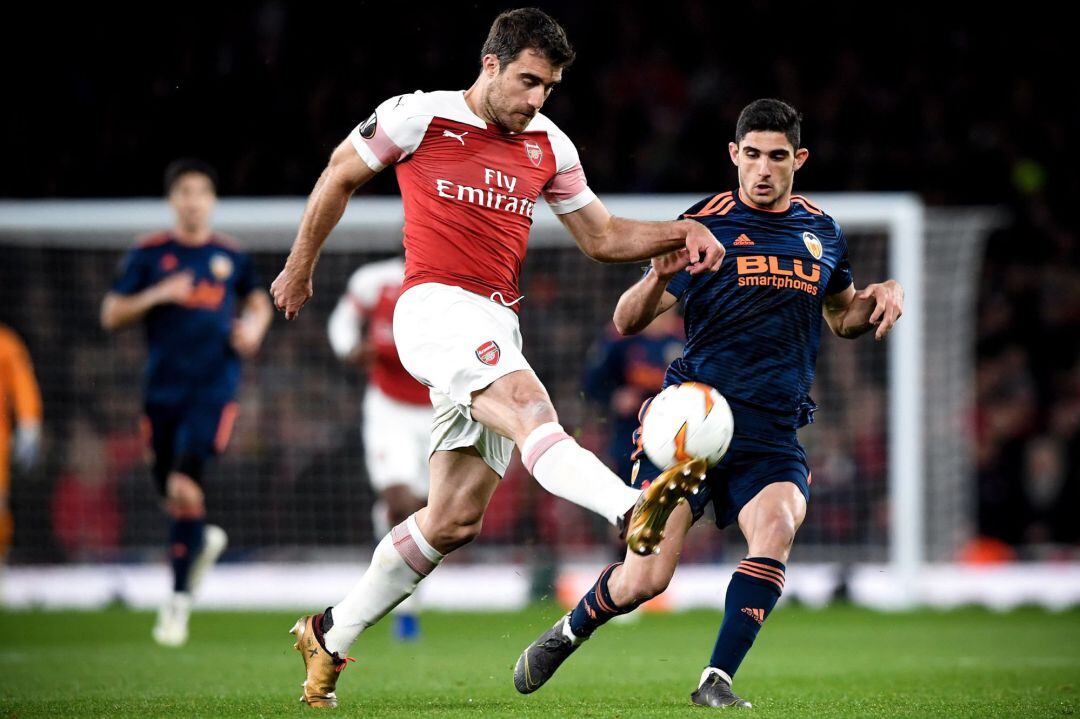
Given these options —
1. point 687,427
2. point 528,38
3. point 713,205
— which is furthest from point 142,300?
point 687,427

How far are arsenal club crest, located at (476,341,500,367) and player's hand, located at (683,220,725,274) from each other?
0.70 metres

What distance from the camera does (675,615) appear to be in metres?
11.3

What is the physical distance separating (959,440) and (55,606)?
785 centimetres

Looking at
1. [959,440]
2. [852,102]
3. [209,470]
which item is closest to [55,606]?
[209,470]

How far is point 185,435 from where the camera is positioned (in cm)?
872

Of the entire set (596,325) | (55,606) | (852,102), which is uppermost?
(852,102)

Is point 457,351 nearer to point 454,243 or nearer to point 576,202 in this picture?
point 454,243

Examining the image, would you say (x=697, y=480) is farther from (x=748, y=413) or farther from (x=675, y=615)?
(x=675, y=615)

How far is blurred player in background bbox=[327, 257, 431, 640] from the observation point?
29.8ft

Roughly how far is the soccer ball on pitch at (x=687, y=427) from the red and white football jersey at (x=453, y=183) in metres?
0.90

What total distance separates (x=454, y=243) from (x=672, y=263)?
0.76 meters

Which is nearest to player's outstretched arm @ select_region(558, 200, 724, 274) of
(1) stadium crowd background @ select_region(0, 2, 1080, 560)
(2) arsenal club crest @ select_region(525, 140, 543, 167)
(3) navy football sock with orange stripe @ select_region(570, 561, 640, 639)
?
(2) arsenal club crest @ select_region(525, 140, 543, 167)

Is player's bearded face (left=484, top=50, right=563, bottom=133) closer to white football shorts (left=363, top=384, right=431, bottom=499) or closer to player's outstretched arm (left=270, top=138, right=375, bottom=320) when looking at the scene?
player's outstretched arm (left=270, top=138, right=375, bottom=320)

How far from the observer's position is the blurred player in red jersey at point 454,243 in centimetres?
505
